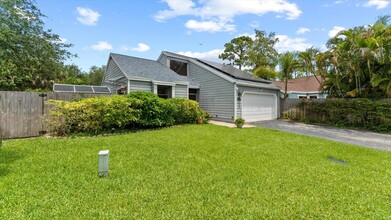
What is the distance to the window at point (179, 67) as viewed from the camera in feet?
54.4

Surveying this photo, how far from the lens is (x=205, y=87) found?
1479 cm

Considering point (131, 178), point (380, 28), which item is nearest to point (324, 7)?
point (380, 28)

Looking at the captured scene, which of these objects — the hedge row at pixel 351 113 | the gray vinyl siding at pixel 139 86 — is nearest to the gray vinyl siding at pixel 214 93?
the gray vinyl siding at pixel 139 86

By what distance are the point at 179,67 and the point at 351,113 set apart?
12821 mm

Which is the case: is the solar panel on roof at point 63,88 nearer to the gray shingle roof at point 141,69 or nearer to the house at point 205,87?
the house at point 205,87

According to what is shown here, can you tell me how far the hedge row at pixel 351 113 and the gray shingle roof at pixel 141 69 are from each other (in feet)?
28.6

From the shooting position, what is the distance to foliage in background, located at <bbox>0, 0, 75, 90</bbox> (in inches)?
375

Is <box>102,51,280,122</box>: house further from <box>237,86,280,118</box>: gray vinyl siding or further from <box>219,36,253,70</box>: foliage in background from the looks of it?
<box>219,36,253,70</box>: foliage in background

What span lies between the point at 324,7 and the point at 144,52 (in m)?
18.0

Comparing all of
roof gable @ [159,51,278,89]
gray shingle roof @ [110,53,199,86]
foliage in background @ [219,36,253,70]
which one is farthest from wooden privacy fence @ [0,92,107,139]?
foliage in background @ [219,36,253,70]

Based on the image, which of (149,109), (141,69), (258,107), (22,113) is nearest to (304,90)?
(258,107)

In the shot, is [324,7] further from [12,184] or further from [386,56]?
[12,184]

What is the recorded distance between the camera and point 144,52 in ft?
73.1

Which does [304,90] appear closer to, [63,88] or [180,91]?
[180,91]
